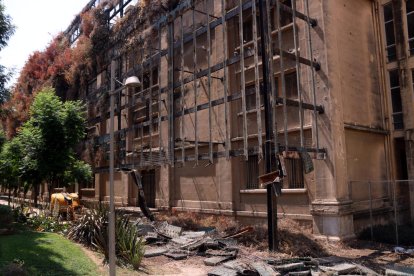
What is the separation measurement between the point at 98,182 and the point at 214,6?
55.7 feet

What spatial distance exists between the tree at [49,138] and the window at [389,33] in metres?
16.4

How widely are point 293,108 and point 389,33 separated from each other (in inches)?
245

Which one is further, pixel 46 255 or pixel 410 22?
pixel 410 22

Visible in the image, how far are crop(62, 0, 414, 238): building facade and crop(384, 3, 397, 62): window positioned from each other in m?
0.05

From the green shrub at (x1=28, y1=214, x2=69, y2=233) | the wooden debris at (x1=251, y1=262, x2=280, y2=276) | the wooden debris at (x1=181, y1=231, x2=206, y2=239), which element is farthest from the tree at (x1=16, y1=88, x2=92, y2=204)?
the wooden debris at (x1=251, y1=262, x2=280, y2=276)

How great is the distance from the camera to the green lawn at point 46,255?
9.59 m

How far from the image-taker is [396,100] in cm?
1722

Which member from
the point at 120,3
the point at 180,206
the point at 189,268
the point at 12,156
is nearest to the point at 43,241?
the point at 189,268

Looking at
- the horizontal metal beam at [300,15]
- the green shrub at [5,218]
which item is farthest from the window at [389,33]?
the green shrub at [5,218]

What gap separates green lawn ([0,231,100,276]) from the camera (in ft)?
31.5

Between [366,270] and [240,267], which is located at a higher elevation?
[240,267]

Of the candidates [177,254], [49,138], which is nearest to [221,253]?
[177,254]

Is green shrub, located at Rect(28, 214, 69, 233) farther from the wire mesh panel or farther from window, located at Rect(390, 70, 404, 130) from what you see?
window, located at Rect(390, 70, 404, 130)

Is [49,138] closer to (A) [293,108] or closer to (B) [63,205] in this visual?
(B) [63,205]
